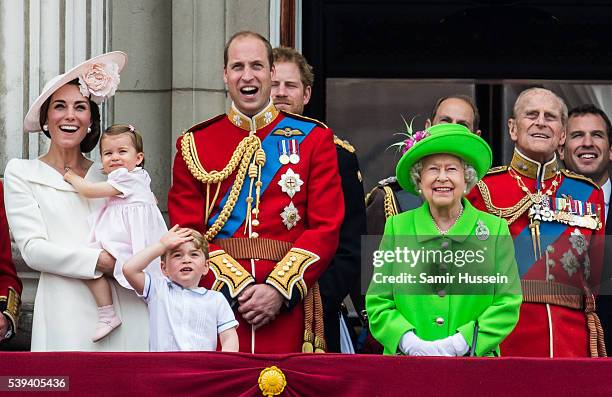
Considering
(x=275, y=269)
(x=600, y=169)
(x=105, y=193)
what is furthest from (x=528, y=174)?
(x=105, y=193)

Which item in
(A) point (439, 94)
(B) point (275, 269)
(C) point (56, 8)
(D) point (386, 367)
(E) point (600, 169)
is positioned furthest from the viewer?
(A) point (439, 94)

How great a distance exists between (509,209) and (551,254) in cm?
27

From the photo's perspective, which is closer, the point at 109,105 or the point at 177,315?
the point at 177,315

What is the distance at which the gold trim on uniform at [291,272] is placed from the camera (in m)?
8.05

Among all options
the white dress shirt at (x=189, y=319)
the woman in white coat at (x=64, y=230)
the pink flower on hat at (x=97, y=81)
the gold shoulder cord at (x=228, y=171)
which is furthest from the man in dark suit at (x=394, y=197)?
the pink flower on hat at (x=97, y=81)

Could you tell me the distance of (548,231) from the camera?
28.1 ft

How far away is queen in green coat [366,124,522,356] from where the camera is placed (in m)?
7.84

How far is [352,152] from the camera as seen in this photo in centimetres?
884

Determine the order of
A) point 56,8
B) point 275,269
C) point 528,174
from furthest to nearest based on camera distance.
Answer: point 56,8 → point 528,174 → point 275,269

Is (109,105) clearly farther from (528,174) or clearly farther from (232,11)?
(528,174)

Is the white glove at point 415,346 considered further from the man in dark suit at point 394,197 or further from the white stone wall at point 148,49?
the white stone wall at point 148,49

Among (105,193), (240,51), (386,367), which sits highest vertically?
(240,51)

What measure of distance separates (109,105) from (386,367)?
10.8 ft

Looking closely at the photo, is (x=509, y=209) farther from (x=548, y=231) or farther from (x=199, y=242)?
(x=199, y=242)
